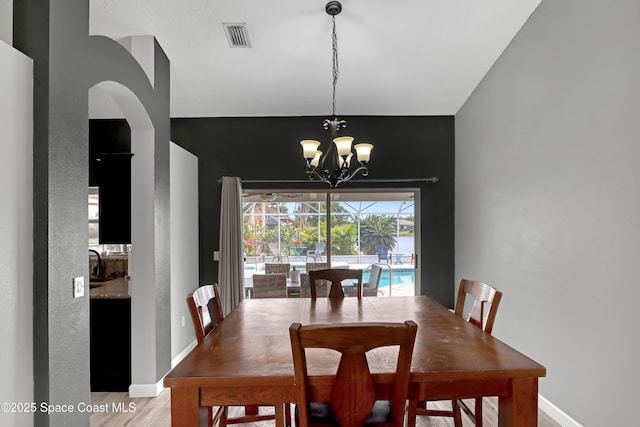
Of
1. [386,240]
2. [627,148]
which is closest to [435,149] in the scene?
[386,240]

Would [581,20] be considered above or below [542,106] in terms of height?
above

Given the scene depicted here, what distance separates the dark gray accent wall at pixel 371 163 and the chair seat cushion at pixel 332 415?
3.27 m

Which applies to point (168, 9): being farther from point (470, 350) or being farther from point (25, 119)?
point (470, 350)

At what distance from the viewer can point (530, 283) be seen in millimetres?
2990

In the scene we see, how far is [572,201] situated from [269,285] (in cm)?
314

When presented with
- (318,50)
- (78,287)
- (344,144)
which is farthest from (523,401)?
(318,50)

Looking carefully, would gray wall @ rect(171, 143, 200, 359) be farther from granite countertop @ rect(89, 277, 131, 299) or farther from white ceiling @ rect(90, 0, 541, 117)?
white ceiling @ rect(90, 0, 541, 117)

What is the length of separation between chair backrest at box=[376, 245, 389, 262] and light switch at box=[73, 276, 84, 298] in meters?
3.57

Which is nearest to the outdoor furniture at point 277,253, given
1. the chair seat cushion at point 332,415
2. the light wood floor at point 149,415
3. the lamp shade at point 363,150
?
the light wood floor at point 149,415

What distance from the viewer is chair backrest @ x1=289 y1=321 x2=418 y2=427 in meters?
1.30

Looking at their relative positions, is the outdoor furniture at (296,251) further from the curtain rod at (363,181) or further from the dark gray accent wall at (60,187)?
the dark gray accent wall at (60,187)

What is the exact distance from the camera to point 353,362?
137 centimetres

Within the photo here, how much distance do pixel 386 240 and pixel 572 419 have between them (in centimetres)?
278

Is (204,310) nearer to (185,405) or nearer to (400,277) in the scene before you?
(185,405)
